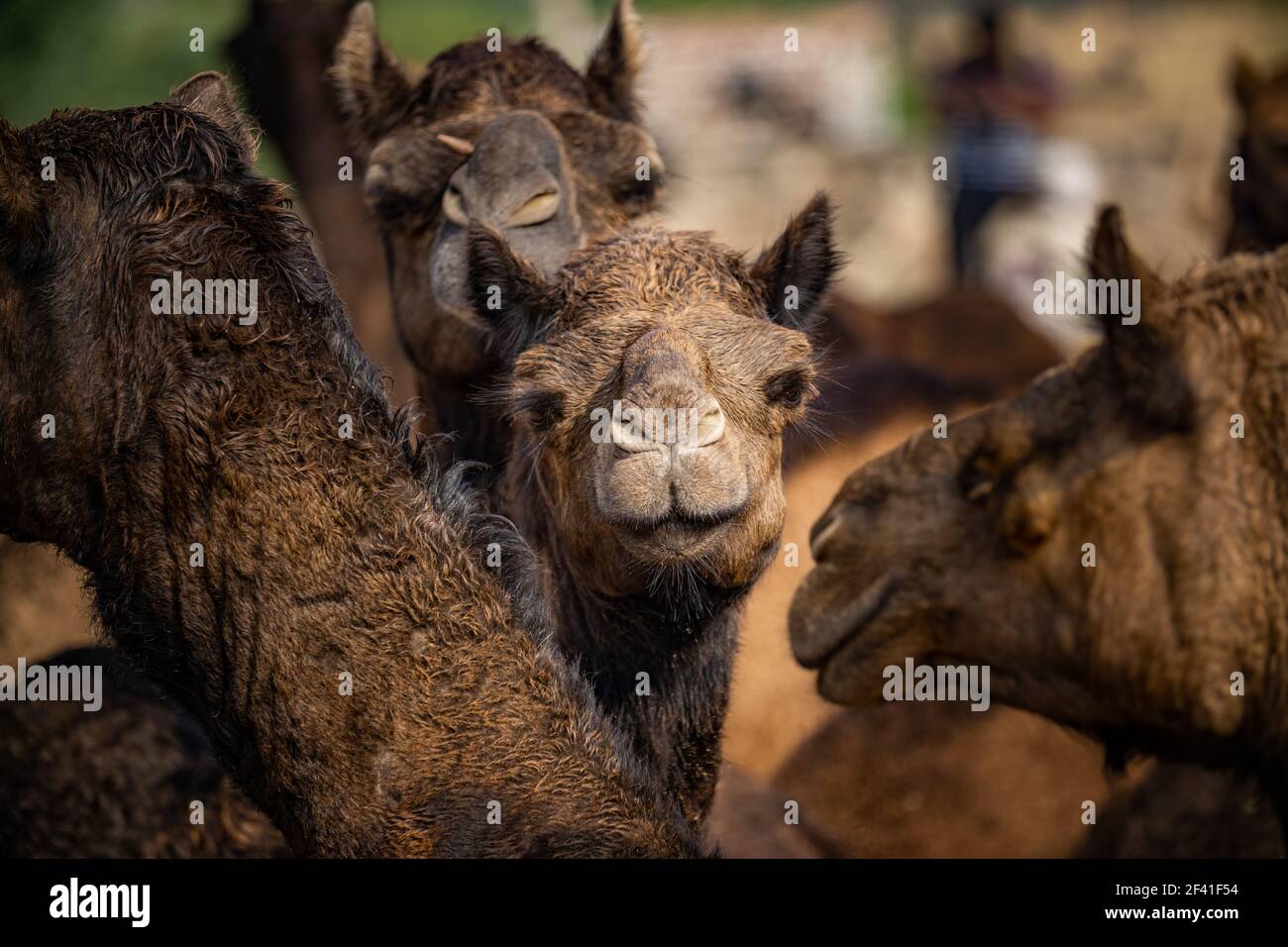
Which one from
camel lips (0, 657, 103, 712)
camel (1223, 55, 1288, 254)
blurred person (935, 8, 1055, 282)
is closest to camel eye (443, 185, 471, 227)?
camel lips (0, 657, 103, 712)

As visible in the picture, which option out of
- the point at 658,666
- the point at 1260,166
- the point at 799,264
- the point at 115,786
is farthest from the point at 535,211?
the point at 1260,166

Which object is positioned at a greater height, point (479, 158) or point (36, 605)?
point (479, 158)

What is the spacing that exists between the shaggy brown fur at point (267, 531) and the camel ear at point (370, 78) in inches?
97.6

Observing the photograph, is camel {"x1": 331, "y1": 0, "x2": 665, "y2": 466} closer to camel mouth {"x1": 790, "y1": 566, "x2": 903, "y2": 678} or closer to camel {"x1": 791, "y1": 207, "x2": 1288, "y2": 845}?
camel mouth {"x1": 790, "y1": 566, "x2": 903, "y2": 678}

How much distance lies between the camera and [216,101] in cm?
407

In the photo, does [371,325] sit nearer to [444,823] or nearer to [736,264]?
[736,264]

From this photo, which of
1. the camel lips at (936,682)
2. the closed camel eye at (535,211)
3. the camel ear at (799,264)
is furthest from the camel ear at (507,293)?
the camel lips at (936,682)

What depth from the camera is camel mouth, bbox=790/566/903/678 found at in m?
4.43

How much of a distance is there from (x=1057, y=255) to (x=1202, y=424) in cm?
1207

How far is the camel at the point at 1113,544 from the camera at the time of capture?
366cm

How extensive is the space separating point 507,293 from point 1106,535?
187cm

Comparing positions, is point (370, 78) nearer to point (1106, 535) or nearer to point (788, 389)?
point (788, 389)

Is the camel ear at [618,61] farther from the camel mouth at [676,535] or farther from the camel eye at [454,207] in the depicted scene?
the camel mouth at [676,535]
